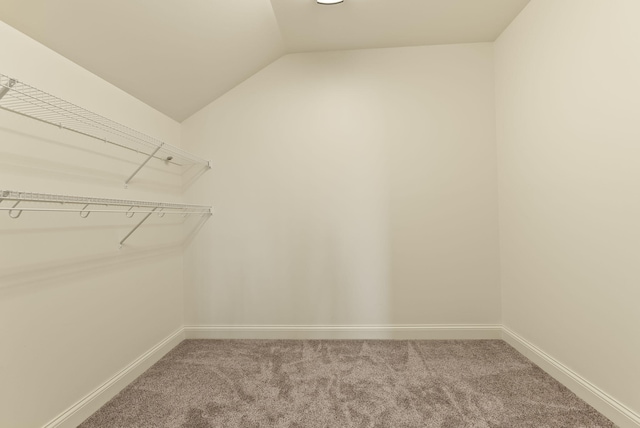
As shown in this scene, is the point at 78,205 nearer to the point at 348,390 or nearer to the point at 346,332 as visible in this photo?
the point at 348,390

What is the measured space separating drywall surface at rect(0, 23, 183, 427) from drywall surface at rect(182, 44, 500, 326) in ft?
1.96

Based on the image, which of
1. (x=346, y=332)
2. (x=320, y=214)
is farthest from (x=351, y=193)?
(x=346, y=332)

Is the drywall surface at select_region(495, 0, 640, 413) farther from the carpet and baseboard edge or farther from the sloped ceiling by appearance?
the sloped ceiling

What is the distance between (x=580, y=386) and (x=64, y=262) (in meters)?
2.49

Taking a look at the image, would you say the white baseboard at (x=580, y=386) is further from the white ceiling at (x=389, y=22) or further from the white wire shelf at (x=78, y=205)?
the white wire shelf at (x=78, y=205)

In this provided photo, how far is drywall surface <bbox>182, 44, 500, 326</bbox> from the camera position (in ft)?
7.64

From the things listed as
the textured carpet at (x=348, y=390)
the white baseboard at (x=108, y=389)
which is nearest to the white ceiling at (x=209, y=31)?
the white baseboard at (x=108, y=389)

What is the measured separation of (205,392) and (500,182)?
2.32 metres

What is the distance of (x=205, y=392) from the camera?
1.68 metres

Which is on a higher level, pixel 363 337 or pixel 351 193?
pixel 351 193

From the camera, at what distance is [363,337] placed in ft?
7.74

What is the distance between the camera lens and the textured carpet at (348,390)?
1.44 metres

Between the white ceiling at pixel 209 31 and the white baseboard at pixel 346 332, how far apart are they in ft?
5.47

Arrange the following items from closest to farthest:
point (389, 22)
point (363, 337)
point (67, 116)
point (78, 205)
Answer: point (67, 116) → point (78, 205) → point (389, 22) → point (363, 337)
